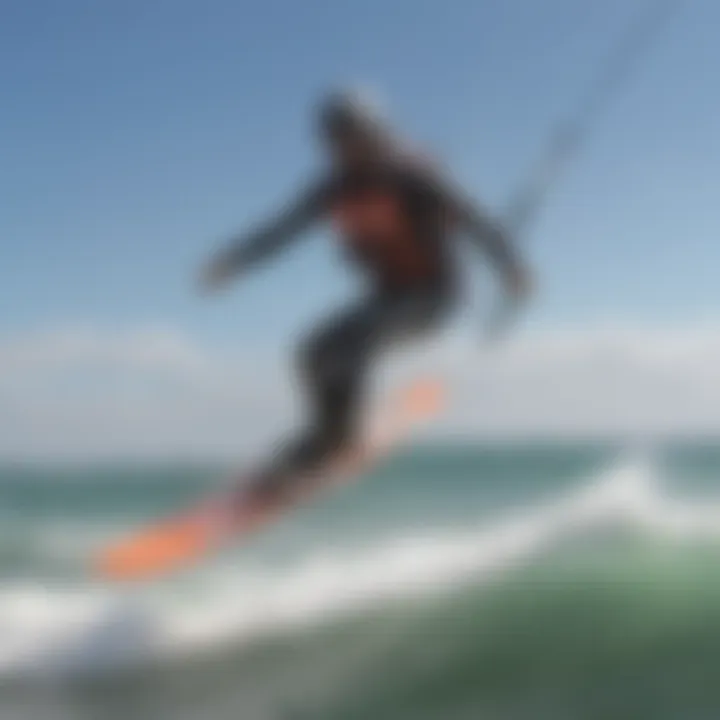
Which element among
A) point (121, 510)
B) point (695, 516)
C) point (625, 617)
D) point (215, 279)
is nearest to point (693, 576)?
point (625, 617)

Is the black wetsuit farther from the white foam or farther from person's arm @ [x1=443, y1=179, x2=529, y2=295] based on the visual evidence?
the white foam

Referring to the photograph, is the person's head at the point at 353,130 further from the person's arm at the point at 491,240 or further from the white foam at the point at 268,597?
the white foam at the point at 268,597

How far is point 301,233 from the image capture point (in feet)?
14.6

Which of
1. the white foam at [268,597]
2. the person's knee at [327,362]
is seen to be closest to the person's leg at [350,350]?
the person's knee at [327,362]

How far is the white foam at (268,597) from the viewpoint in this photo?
6184 millimetres

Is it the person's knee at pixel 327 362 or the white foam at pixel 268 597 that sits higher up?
the white foam at pixel 268 597

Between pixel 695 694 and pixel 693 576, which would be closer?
pixel 695 694

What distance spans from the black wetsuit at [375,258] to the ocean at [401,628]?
0.62 m

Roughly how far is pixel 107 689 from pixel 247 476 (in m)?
1.36

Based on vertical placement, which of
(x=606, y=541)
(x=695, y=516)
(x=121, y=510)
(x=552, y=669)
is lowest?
(x=552, y=669)

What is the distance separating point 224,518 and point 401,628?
1.86m

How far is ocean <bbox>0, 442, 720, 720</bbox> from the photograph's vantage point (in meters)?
5.58

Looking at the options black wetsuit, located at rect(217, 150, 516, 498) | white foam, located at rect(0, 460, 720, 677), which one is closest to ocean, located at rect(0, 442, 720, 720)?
white foam, located at rect(0, 460, 720, 677)

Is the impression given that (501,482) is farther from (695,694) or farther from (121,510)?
(695,694)
